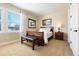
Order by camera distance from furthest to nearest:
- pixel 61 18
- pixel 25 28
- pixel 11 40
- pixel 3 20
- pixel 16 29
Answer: pixel 61 18, pixel 25 28, pixel 16 29, pixel 11 40, pixel 3 20

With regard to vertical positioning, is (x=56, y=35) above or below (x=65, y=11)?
below

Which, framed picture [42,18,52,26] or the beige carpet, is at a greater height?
framed picture [42,18,52,26]

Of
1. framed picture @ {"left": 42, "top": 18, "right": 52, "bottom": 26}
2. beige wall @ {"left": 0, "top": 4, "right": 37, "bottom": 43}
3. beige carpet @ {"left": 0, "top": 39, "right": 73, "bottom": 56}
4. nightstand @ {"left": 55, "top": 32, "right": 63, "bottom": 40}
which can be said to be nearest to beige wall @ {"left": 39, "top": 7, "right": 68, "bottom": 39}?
framed picture @ {"left": 42, "top": 18, "right": 52, "bottom": 26}

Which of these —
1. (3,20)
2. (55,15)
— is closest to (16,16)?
→ (3,20)

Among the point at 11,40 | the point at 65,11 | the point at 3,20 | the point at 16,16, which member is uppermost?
the point at 65,11

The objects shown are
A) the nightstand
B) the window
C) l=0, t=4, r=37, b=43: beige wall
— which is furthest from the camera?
the nightstand

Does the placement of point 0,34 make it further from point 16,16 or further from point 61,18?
point 61,18

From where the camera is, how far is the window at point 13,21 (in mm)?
5177

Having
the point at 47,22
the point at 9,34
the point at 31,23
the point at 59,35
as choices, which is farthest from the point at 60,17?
the point at 9,34

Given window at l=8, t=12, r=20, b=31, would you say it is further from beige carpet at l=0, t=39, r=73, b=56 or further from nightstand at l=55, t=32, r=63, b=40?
nightstand at l=55, t=32, r=63, b=40

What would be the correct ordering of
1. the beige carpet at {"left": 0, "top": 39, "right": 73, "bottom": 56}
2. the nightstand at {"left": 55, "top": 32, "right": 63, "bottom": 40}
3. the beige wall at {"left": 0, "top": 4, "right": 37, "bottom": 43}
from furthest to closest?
the nightstand at {"left": 55, "top": 32, "right": 63, "bottom": 40} → the beige wall at {"left": 0, "top": 4, "right": 37, "bottom": 43} → the beige carpet at {"left": 0, "top": 39, "right": 73, "bottom": 56}

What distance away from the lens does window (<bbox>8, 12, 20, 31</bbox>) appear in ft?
17.0

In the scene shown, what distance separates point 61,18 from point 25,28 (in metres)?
2.76

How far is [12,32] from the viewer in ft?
17.0
